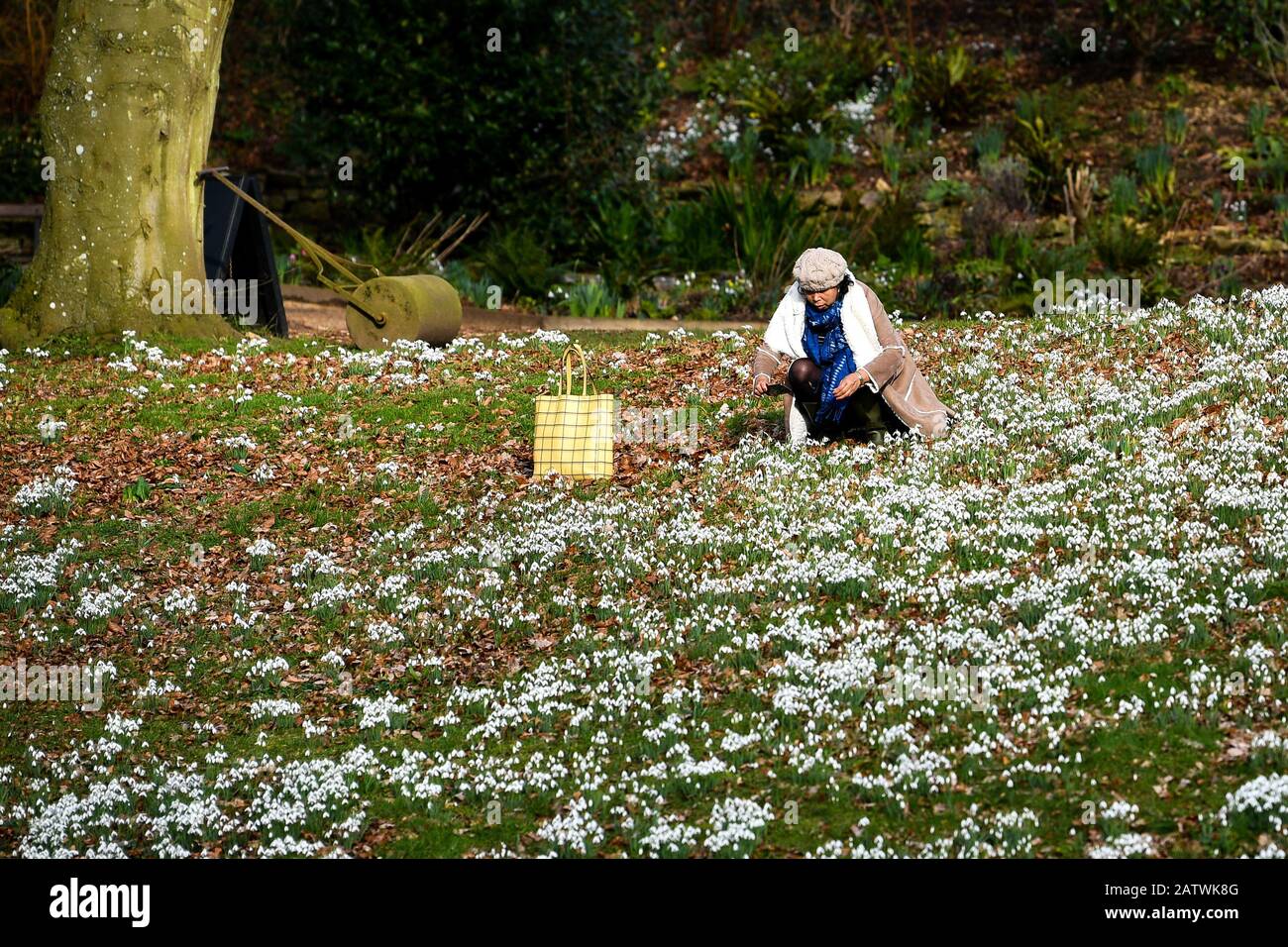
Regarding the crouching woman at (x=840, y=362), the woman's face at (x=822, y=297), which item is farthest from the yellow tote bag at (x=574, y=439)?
the woman's face at (x=822, y=297)

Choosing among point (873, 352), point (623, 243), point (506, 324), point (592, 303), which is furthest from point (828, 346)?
point (623, 243)

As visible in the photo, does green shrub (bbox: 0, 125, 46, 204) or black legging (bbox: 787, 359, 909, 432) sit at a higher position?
green shrub (bbox: 0, 125, 46, 204)

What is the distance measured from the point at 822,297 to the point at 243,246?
8105 mm

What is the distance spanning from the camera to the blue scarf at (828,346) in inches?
433

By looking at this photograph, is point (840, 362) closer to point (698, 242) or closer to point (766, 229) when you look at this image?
point (766, 229)

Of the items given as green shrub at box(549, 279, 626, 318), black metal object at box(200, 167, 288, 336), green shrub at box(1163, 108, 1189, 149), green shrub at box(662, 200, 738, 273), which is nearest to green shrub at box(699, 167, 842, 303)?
green shrub at box(662, 200, 738, 273)

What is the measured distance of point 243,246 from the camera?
16.8m

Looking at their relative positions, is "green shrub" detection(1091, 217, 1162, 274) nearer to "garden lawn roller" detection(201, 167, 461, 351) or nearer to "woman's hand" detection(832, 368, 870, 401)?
"garden lawn roller" detection(201, 167, 461, 351)

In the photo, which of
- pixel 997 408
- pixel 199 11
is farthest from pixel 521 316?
pixel 997 408

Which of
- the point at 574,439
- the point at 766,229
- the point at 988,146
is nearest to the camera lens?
the point at 574,439

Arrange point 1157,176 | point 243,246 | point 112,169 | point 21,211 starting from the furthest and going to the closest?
point 1157,176
point 21,211
point 243,246
point 112,169

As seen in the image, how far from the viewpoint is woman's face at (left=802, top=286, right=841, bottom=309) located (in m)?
10.9

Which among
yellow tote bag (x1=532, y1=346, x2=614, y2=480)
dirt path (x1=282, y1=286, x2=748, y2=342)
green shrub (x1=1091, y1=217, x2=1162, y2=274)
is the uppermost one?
→ green shrub (x1=1091, y1=217, x2=1162, y2=274)

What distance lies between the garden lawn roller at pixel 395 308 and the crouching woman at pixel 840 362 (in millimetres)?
5022
